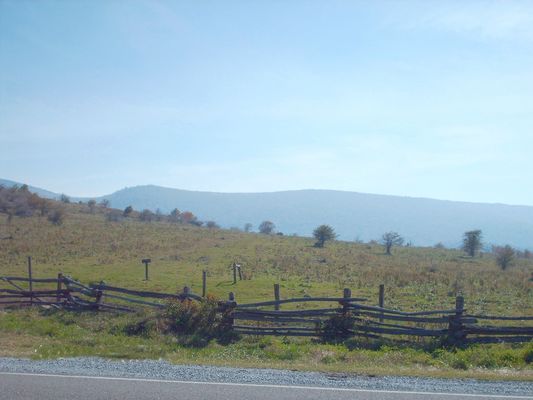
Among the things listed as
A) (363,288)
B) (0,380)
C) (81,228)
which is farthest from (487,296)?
(81,228)

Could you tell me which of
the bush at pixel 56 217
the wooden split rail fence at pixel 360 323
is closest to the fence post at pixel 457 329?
the wooden split rail fence at pixel 360 323

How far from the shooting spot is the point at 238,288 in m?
26.7

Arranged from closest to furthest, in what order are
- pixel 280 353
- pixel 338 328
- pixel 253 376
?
pixel 253 376 → pixel 280 353 → pixel 338 328

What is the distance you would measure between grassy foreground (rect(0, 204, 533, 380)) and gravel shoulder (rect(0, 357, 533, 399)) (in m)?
0.65

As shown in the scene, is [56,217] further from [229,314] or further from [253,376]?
[253,376]

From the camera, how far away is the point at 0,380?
29.2 feet

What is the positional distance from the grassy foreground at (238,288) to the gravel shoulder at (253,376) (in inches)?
25.4

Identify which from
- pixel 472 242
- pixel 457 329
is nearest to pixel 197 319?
pixel 457 329

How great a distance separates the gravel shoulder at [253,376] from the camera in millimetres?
8922

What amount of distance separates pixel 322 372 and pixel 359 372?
2.29 feet

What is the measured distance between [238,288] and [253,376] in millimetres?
17282

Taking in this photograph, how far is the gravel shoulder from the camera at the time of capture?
8.92 metres

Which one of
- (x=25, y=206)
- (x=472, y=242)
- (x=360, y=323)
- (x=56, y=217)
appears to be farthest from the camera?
(x=25, y=206)

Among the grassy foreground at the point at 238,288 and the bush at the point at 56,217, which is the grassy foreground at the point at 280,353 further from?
the bush at the point at 56,217
